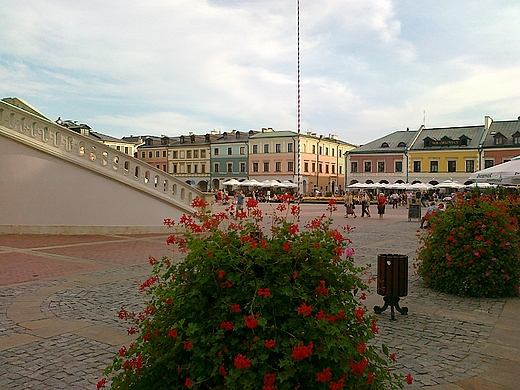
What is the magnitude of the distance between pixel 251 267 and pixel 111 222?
13954mm

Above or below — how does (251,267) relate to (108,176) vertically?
below

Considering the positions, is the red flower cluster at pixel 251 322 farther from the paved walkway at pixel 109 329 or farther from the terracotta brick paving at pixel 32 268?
the terracotta brick paving at pixel 32 268

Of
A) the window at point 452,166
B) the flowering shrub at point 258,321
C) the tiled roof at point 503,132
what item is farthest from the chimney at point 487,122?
the flowering shrub at point 258,321

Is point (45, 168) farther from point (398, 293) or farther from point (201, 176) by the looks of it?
point (201, 176)

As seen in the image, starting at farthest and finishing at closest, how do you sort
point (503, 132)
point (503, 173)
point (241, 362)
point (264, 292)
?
point (503, 132) → point (503, 173) → point (264, 292) → point (241, 362)

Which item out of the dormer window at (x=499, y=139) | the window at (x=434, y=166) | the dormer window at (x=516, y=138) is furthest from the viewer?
the window at (x=434, y=166)

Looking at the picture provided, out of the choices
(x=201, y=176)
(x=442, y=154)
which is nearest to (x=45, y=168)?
(x=442, y=154)

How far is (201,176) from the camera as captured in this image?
273 feet

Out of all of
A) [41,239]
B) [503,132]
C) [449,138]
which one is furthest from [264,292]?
[503,132]

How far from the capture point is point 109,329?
5.51 metres

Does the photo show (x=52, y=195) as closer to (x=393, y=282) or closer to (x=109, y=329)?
(x=109, y=329)

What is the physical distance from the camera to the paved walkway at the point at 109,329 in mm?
4195

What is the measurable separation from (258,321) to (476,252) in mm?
5905

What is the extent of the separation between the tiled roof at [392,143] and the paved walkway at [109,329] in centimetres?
5627
